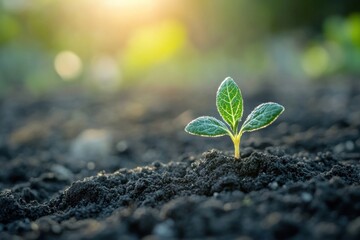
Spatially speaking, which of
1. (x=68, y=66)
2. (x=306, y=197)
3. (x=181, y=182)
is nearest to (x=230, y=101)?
(x=181, y=182)

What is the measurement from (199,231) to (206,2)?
715cm

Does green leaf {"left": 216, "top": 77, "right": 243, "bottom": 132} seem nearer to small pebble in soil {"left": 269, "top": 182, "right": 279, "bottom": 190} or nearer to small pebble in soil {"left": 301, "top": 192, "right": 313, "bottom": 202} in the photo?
small pebble in soil {"left": 269, "top": 182, "right": 279, "bottom": 190}

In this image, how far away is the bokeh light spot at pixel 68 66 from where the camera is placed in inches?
287

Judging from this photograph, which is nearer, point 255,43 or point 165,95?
point 165,95

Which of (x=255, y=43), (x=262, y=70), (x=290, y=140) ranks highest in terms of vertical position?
(x=255, y=43)

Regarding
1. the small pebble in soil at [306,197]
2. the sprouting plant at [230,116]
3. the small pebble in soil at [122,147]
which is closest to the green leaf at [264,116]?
the sprouting plant at [230,116]

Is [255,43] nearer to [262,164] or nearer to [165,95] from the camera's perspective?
[165,95]

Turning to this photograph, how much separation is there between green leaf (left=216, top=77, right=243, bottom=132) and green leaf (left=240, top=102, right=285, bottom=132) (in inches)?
2.2

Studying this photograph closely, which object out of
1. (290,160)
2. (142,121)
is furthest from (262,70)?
(290,160)

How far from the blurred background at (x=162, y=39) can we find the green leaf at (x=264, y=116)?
4973 millimetres

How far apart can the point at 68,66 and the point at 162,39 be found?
1.42 meters

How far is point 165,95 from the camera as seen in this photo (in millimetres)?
5566

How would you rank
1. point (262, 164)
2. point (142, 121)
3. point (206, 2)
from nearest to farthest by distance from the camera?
point (262, 164)
point (142, 121)
point (206, 2)

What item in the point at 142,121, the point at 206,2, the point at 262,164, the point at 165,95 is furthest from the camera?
the point at 206,2
